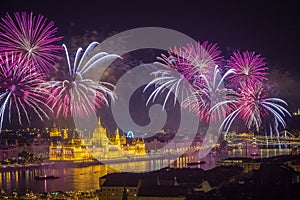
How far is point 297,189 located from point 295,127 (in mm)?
17333

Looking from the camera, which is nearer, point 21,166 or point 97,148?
point 21,166

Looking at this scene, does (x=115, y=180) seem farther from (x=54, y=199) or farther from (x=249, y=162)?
(x=249, y=162)

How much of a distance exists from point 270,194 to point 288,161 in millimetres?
5070

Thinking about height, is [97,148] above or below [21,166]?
above

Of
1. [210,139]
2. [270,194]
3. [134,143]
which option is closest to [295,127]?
[210,139]

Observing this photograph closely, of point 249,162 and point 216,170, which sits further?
point 249,162

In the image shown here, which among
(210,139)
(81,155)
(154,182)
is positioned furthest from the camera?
(210,139)

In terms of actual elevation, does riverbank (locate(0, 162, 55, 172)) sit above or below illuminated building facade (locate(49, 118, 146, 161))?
below

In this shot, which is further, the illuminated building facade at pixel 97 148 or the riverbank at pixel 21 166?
the illuminated building facade at pixel 97 148

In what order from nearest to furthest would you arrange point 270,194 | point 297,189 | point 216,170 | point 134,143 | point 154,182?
point 270,194 < point 297,189 < point 154,182 < point 216,170 < point 134,143

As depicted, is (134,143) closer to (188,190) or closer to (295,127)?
(295,127)

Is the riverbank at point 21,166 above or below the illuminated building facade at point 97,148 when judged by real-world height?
below

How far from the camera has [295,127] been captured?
23797 mm

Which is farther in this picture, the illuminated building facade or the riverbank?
the illuminated building facade
